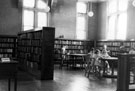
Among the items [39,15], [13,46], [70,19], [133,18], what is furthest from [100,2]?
[13,46]

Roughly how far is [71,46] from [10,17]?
419 cm

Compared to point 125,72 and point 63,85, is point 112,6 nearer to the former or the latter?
point 63,85

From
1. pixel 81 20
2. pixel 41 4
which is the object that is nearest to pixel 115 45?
pixel 81 20

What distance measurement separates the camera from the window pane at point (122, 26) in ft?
39.9

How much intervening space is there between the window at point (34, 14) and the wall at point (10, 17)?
573 mm

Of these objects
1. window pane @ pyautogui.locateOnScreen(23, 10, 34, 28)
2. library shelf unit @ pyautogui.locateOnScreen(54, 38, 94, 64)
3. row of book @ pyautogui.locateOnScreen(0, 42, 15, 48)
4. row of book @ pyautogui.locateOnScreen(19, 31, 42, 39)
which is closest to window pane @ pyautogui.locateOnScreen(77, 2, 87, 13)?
library shelf unit @ pyautogui.locateOnScreen(54, 38, 94, 64)

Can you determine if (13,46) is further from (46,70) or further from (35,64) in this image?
(46,70)

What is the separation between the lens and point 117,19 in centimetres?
1291

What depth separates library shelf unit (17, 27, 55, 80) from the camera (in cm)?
686

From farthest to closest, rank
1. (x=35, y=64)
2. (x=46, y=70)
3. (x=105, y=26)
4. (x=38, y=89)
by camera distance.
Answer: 1. (x=105, y=26)
2. (x=35, y=64)
3. (x=46, y=70)
4. (x=38, y=89)

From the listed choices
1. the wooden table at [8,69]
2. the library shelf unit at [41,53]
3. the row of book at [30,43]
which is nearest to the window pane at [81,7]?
the row of book at [30,43]

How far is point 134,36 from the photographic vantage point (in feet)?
36.9

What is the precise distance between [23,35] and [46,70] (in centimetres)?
326

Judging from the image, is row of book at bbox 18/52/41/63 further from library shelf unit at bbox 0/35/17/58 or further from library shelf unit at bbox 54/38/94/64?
library shelf unit at bbox 54/38/94/64
